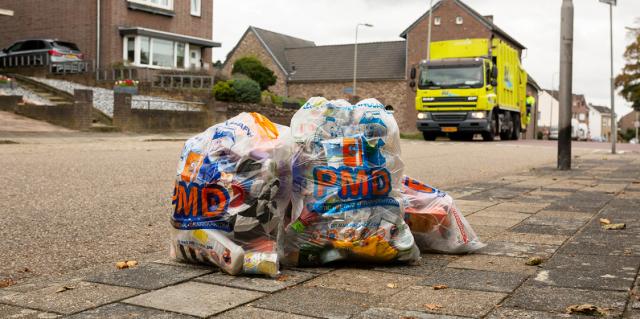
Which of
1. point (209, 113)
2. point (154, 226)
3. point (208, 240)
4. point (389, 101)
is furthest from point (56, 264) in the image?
point (389, 101)

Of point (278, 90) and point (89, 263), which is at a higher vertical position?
point (278, 90)

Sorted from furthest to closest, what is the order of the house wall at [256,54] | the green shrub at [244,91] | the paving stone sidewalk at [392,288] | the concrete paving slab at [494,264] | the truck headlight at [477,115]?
the house wall at [256,54] → the green shrub at [244,91] → the truck headlight at [477,115] → the concrete paving slab at [494,264] → the paving stone sidewalk at [392,288]

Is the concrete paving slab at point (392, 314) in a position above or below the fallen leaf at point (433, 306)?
below

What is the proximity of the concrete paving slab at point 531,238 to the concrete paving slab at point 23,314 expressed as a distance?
10.7 ft

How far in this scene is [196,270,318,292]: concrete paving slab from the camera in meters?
3.67

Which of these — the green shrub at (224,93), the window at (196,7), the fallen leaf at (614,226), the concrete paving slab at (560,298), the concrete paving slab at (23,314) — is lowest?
the concrete paving slab at (23,314)

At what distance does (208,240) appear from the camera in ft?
13.0

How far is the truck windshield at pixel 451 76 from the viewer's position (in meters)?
25.2

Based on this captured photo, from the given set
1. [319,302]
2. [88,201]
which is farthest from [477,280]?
[88,201]

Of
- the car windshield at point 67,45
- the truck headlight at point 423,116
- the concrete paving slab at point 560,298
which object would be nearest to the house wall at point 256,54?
the car windshield at point 67,45

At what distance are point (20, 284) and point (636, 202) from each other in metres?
6.15

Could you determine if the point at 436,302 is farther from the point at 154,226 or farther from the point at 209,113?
the point at 209,113

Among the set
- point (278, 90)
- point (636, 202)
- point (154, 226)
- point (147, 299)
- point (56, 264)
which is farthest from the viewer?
point (278, 90)

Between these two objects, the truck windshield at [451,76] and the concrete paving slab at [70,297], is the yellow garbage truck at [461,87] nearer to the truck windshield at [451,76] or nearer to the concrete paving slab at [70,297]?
the truck windshield at [451,76]
